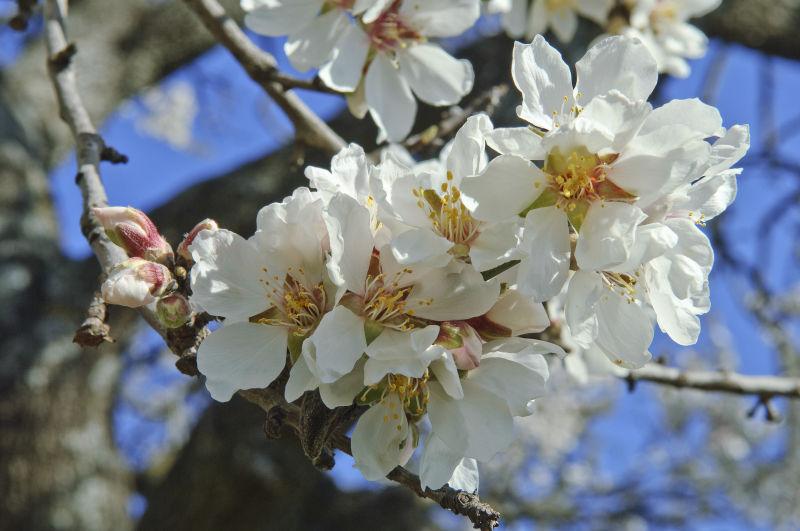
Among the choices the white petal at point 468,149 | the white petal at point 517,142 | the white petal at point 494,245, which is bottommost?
the white petal at point 494,245

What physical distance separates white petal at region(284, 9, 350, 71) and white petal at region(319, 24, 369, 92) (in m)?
0.01

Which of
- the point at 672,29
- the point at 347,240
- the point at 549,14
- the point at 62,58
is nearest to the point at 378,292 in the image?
the point at 347,240

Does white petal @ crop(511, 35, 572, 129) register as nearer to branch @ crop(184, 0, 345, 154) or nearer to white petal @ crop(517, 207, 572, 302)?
white petal @ crop(517, 207, 572, 302)

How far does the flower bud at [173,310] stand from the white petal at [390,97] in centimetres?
58

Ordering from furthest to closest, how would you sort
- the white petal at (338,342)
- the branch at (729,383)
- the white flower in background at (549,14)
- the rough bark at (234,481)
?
1. the rough bark at (234,481)
2. the white flower in background at (549,14)
3. the branch at (729,383)
4. the white petal at (338,342)

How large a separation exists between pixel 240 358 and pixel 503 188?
311 mm

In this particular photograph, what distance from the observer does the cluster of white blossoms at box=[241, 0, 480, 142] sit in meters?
1.21

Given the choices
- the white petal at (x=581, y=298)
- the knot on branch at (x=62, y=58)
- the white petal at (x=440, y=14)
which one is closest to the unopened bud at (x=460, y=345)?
the white petal at (x=581, y=298)

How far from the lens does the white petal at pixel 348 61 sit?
1.20 metres

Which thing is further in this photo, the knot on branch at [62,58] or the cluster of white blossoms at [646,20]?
the cluster of white blossoms at [646,20]

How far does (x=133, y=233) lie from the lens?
0.83m

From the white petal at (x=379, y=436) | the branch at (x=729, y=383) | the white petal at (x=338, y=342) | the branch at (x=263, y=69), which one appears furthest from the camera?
the branch at (x=729, y=383)

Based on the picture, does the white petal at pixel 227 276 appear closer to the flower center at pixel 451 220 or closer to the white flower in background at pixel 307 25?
the flower center at pixel 451 220

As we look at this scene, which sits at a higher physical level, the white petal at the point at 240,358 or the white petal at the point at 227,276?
the white petal at the point at 227,276
